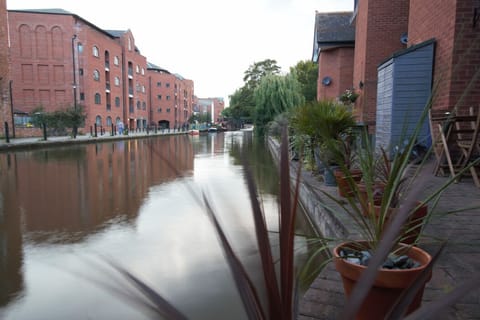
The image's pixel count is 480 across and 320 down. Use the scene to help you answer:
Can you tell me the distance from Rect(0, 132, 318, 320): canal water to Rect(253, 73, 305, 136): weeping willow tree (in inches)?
720

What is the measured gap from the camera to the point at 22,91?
116 ft

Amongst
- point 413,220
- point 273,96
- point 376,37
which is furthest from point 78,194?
point 273,96

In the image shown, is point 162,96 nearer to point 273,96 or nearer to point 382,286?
point 273,96

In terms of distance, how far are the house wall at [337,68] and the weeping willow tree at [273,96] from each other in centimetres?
783

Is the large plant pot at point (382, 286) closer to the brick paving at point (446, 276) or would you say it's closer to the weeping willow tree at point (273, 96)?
the brick paving at point (446, 276)

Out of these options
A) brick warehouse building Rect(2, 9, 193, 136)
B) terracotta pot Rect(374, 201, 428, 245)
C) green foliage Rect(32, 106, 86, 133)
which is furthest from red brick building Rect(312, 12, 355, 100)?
brick warehouse building Rect(2, 9, 193, 136)

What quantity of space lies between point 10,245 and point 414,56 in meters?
7.32

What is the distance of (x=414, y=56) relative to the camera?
677cm

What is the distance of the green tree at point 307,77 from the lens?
34775mm

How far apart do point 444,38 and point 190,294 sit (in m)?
6.07

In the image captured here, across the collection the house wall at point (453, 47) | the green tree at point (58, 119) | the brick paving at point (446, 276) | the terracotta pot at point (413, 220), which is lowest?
the brick paving at point (446, 276)

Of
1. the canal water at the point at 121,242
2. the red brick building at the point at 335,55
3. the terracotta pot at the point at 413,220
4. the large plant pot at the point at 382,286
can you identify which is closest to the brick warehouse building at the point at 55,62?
the red brick building at the point at 335,55

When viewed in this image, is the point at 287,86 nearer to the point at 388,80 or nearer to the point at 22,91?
the point at 388,80

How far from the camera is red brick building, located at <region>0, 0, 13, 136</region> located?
22625 millimetres
